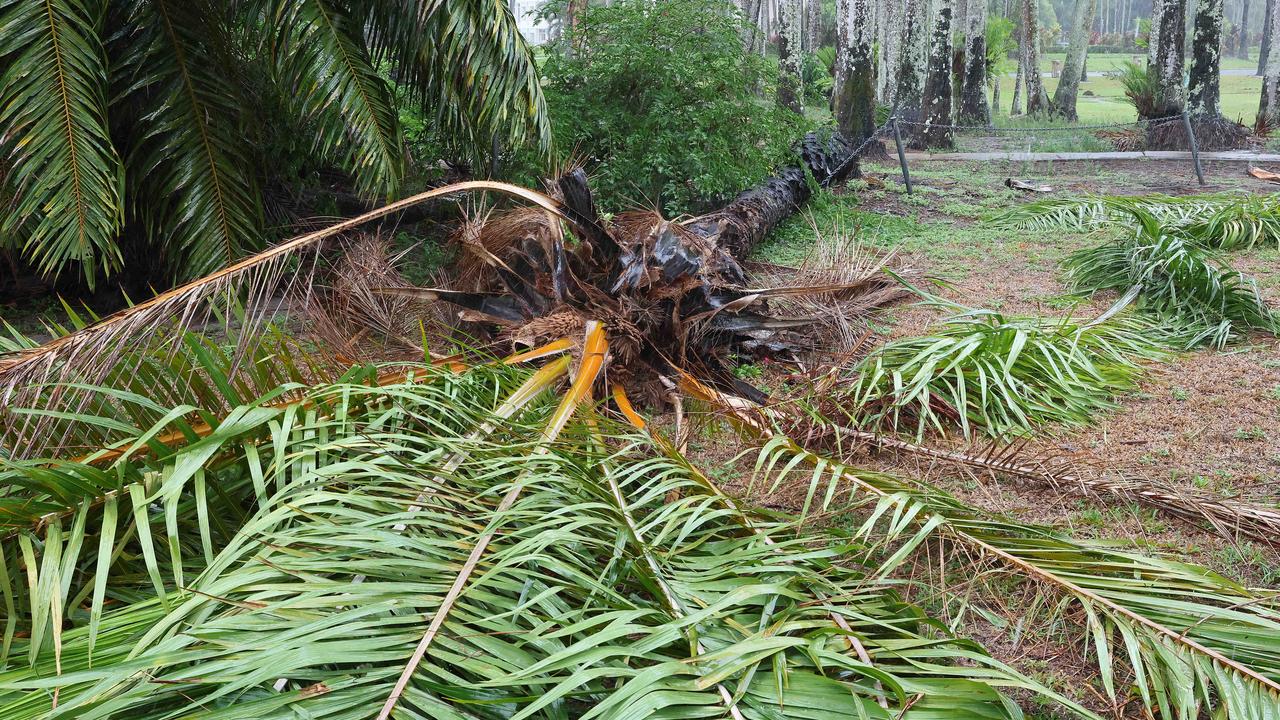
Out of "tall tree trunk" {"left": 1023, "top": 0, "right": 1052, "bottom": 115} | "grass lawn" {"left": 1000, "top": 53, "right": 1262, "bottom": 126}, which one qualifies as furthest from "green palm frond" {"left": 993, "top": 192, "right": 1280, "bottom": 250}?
"tall tree trunk" {"left": 1023, "top": 0, "right": 1052, "bottom": 115}

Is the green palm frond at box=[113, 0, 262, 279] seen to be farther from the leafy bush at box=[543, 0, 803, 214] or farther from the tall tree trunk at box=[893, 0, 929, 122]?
the tall tree trunk at box=[893, 0, 929, 122]

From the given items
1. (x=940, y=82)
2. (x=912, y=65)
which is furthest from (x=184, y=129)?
(x=912, y=65)

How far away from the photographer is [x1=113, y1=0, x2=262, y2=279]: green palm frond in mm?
4961

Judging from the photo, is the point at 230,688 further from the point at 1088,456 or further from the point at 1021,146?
the point at 1021,146

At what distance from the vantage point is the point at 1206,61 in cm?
1327

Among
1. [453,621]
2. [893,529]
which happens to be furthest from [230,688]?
[893,529]

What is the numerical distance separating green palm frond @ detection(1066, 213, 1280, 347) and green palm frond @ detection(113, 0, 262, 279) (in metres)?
5.10

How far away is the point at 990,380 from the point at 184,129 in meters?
4.43

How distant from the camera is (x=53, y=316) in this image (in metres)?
5.78

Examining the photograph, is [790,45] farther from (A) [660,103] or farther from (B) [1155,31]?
(A) [660,103]

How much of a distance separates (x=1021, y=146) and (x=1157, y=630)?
1371 centimetres

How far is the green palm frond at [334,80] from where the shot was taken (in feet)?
15.9

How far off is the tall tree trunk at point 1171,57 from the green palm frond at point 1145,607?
13.6m

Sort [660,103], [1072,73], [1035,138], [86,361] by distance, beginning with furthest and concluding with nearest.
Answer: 1. [1072,73]
2. [1035,138]
3. [660,103]
4. [86,361]
